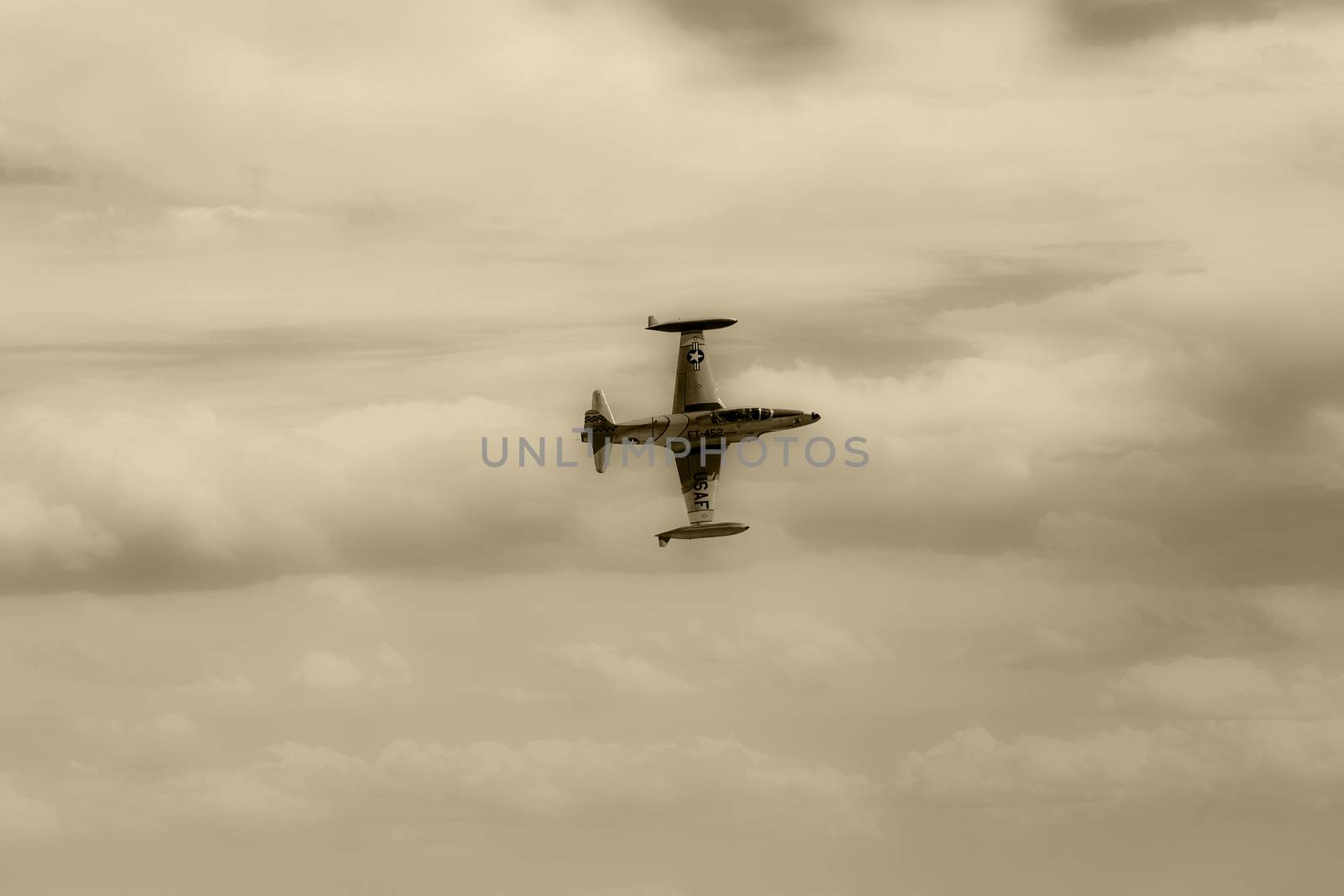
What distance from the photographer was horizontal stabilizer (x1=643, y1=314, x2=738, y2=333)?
15250 centimetres

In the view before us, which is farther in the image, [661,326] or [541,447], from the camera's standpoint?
[661,326]

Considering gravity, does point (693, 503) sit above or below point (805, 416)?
below

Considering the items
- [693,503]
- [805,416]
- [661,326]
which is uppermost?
[661,326]

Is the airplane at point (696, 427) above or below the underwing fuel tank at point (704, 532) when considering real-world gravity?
above

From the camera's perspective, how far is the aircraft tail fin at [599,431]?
147125 millimetres

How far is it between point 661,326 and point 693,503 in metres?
23.3

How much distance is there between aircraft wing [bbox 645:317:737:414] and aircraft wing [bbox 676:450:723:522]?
20.7 ft

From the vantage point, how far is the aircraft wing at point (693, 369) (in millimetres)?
153125

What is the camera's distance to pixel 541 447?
137875 mm

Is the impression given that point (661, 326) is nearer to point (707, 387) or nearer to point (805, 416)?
point (707, 387)

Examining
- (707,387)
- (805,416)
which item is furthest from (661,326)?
(805,416)

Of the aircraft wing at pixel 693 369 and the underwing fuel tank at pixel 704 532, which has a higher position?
the aircraft wing at pixel 693 369

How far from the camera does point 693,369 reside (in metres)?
156

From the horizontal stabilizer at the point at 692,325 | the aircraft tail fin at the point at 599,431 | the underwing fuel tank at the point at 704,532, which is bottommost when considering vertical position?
the underwing fuel tank at the point at 704,532
